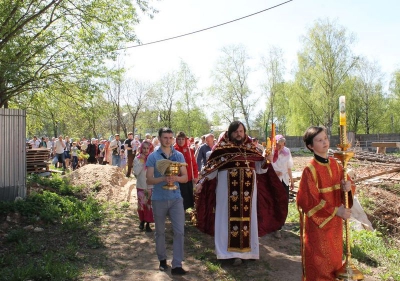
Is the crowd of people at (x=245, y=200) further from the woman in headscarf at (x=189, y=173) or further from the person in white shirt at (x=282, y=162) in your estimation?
the woman in headscarf at (x=189, y=173)

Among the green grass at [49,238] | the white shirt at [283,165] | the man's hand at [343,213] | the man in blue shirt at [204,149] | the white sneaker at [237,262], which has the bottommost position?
the white sneaker at [237,262]

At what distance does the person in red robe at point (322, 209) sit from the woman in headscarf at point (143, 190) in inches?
171

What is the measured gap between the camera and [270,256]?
646cm

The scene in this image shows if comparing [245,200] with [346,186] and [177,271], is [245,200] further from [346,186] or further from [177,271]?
[346,186]

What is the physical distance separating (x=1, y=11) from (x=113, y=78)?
163 inches

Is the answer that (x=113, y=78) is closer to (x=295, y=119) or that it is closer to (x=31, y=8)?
(x=31, y=8)

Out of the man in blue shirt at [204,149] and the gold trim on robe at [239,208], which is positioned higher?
the man in blue shirt at [204,149]

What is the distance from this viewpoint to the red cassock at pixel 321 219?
12.6 ft

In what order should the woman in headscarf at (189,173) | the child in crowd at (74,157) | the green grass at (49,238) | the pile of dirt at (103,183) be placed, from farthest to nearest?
the child in crowd at (74,157)
the pile of dirt at (103,183)
the woman in headscarf at (189,173)
the green grass at (49,238)

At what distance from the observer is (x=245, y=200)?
19.7ft

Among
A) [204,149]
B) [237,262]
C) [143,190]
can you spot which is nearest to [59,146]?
[204,149]

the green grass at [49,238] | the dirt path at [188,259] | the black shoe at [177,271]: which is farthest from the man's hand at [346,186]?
the green grass at [49,238]

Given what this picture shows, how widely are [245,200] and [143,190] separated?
2.81m

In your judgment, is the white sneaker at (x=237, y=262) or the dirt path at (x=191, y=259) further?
the white sneaker at (x=237, y=262)
